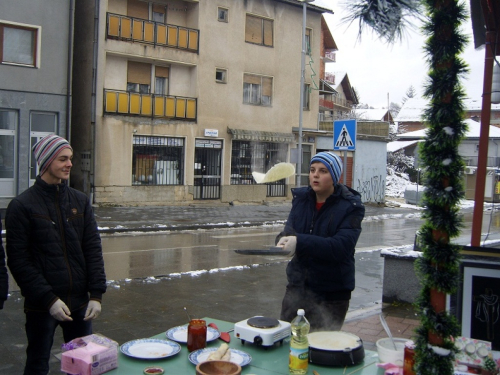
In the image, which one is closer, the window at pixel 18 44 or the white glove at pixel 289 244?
the white glove at pixel 289 244

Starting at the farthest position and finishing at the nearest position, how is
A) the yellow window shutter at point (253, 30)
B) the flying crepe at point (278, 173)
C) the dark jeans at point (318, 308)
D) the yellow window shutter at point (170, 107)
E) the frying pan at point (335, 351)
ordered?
1. the yellow window shutter at point (253, 30)
2. the yellow window shutter at point (170, 107)
3. the flying crepe at point (278, 173)
4. the dark jeans at point (318, 308)
5. the frying pan at point (335, 351)

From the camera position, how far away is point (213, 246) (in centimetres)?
1333

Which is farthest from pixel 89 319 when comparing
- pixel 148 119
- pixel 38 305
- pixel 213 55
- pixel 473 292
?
pixel 213 55

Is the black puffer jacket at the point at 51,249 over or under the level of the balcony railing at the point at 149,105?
under

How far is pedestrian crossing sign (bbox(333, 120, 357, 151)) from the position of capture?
12.9 metres

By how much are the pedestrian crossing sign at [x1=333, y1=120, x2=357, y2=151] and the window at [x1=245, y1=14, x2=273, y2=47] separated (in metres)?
14.3

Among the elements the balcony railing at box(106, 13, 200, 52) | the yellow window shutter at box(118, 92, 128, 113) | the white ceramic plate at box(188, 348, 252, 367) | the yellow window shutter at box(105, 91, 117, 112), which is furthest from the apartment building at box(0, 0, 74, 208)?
the white ceramic plate at box(188, 348, 252, 367)

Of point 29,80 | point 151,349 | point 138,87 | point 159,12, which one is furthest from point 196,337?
point 159,12

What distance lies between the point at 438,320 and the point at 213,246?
11.8 m

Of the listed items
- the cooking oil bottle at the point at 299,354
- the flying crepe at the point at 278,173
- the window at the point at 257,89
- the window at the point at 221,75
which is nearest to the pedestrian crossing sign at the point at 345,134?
the flying crepe at the point at 278,173

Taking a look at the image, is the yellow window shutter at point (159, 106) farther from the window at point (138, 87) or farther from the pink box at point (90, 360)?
the pink box at point (90, 360)

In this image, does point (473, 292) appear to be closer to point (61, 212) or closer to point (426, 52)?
point (426, 52)

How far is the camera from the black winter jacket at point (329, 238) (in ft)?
11.3

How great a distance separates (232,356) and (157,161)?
69.3 ft
